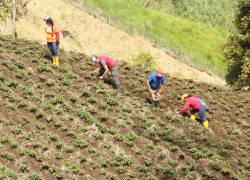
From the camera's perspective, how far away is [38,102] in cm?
1983

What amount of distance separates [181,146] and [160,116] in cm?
281

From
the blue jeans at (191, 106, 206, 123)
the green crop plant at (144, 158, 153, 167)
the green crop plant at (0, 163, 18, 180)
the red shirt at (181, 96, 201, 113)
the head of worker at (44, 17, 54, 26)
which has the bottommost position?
the green crop plant at (144, 158, 153, 167)

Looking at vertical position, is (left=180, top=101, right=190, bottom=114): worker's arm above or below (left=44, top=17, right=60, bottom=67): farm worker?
below

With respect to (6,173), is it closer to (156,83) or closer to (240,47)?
(156,83)

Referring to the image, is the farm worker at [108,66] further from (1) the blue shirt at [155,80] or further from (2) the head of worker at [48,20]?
(2) the head of worker at [48,20]

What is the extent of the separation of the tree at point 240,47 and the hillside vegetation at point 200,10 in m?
27.2

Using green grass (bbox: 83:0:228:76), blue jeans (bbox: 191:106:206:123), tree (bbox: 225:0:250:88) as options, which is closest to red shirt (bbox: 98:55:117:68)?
blue jeans (bbox: 191:106:206:123)

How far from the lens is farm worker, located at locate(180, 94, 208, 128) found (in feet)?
69.9

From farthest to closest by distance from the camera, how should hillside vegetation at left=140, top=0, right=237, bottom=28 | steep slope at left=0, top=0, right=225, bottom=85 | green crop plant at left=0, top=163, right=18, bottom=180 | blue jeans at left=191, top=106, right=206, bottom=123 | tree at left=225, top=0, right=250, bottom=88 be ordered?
hillside vegetation at left=140, top=0, right=237, bottom=28 < steep slope at left=0, top=0, right=225, bottom=85 < tree at left=225, top=0, right=250, bottom=88 < blue jeans at left=191, top=106, right=206, bottom=123 < green crop plant at left=0, top=163, right=18, bottom=180

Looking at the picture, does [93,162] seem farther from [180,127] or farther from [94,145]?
[180,127]

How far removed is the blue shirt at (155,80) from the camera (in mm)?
21953

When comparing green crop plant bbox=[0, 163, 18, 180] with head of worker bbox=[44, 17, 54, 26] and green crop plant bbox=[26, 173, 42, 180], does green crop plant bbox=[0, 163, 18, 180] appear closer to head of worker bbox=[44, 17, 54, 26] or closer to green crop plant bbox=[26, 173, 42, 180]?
green crop plant bbox=[26, 173, 42, 180]

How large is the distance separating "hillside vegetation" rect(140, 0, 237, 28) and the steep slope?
69.2ft

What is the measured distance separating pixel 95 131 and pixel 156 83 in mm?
4643
